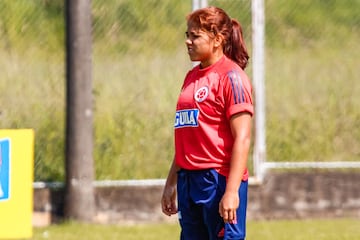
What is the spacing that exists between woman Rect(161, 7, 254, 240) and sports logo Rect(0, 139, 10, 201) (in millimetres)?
2678

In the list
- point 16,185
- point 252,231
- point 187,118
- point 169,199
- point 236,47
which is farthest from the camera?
point 252,231

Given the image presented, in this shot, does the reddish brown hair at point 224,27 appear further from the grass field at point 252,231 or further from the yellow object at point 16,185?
the grass field at point 252,231

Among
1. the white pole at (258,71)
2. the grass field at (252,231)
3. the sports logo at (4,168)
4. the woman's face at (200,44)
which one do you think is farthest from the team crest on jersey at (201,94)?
the white pole at (258,71)

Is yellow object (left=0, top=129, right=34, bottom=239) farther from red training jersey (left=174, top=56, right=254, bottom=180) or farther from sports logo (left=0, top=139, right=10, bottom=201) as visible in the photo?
red training jersey (left=174, top=56, right=254, bottom=180)

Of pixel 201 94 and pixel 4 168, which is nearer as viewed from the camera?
pixel 201 94

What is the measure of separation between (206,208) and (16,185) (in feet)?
9.78

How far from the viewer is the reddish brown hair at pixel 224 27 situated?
4.86 m

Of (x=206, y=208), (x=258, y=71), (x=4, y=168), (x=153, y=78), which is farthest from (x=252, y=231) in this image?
(x=206, y=208)

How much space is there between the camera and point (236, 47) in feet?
16.4

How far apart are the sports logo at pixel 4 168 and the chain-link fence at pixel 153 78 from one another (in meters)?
1.70

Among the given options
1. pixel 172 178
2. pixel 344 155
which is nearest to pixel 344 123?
pixel 344 155

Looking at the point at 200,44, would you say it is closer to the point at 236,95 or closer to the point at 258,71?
the point at 236,95

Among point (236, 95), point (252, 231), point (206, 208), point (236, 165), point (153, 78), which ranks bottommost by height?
point (252, 231)

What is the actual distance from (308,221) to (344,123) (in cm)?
127
